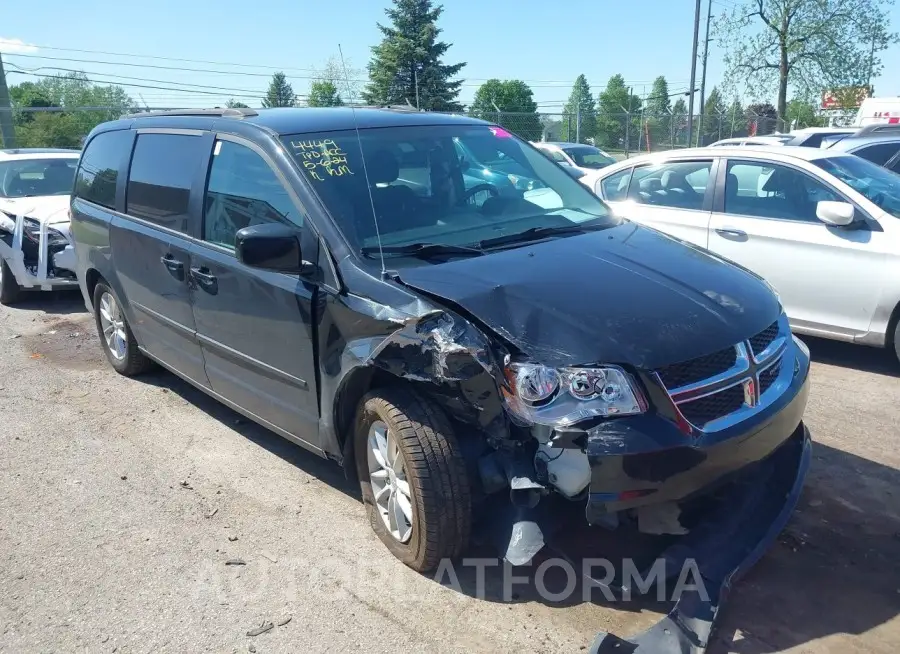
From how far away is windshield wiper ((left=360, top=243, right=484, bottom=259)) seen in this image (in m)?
3.43

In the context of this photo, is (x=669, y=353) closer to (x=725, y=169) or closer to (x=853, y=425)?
(x=853, y=425)

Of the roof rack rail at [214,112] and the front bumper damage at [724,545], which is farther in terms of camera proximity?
the roof rack rail at [214,112]

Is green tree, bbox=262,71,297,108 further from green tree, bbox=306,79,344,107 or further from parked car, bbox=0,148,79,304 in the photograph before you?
parked car, bbox=0,148,79,304

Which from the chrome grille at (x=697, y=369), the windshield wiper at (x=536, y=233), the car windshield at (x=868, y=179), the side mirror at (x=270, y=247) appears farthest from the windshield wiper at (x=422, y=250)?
the car windshield at (x=868, y=179)

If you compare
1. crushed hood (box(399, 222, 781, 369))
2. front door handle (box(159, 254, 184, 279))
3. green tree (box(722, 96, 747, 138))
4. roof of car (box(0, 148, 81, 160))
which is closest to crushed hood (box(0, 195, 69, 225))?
roof of car (box(0, 148, 81, 160))

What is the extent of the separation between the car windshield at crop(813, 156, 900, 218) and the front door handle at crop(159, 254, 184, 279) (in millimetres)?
4825

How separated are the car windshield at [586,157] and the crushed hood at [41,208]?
12.5 m

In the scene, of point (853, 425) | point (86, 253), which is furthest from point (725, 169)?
point (86, 253)

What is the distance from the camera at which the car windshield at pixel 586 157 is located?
1867cm

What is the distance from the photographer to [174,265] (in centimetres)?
445

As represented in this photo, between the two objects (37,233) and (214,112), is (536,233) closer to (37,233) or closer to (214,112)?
(214,112)

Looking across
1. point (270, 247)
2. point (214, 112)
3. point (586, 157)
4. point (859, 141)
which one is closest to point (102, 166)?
point (214, 112)

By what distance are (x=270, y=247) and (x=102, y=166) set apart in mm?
3097

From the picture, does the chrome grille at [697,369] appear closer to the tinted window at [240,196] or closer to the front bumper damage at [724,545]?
the front bumper damage at [724,545]
